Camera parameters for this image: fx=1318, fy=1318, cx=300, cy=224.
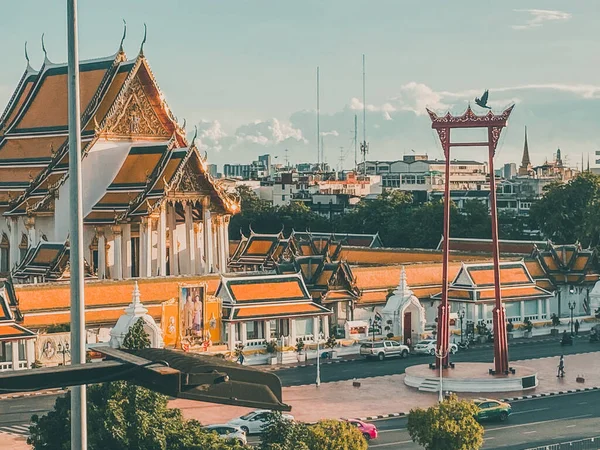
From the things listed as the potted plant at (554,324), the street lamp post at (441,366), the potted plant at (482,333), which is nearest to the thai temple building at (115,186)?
the potted plant at (482,333)

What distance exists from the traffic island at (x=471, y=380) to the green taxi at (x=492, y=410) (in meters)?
5.51

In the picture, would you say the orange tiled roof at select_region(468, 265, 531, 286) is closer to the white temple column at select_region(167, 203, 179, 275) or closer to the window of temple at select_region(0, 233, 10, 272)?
the white temple column at select_region(167, 203, 179, 275)

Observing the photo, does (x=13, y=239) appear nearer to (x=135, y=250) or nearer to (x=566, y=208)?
(x=135, y=250)

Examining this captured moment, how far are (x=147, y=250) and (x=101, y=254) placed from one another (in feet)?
8.16

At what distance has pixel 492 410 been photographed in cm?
3841

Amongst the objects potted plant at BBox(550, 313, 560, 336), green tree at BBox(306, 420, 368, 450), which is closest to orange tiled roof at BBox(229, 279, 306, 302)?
potted plant at BBox(550, 313, 560, 336)

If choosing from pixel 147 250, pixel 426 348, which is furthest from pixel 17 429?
pixel 147 250

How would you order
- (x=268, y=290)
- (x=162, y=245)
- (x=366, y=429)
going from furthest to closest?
(x=162, y=245), (x=268, y=290), (x=366, y=429)

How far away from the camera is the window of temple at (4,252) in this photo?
221 feet

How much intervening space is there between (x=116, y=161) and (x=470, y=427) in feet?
128

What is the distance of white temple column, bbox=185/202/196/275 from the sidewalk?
66.6ft

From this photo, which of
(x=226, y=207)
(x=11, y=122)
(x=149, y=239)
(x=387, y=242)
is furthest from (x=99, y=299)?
(x=387, y=242)

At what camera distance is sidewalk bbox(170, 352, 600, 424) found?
3988cm

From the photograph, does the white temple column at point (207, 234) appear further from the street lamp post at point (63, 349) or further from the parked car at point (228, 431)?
the parked car at point (228, 431)
